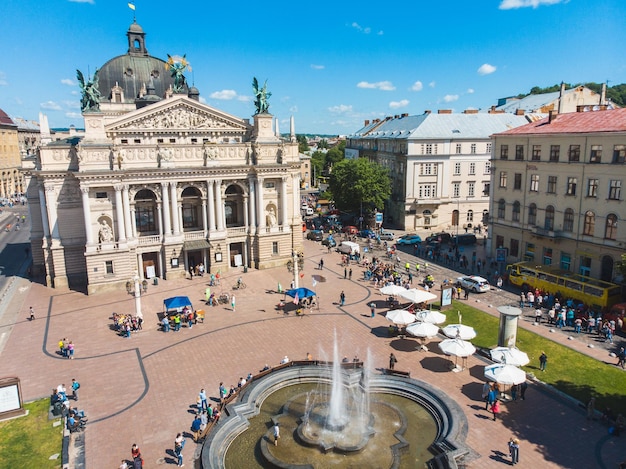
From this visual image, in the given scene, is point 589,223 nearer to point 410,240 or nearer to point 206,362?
point 410,240

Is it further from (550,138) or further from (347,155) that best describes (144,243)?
(347,155)

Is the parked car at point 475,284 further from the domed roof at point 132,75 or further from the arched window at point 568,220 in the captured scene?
the domed roof at point 132,75

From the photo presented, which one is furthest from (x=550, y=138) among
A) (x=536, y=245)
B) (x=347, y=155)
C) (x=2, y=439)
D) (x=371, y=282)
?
(x=347, y=155)

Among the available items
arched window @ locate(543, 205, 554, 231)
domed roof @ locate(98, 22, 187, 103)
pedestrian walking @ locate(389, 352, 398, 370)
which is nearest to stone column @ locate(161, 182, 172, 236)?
domed roof @ locate(98, 22, 187, 103)

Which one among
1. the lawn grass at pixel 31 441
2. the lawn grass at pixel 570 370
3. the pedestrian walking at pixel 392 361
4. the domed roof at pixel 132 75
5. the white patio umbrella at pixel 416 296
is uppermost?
the domed roof at pixel 132 75

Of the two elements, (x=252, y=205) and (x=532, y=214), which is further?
(x=252, y=205)

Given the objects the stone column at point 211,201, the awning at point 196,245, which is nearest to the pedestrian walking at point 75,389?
the awning at point 196,245

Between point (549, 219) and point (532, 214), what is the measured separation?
242 centimetres

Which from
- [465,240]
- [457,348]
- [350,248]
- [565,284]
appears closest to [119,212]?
[350,248]

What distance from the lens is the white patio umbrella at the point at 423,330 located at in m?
→ 32.7

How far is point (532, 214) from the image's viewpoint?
2024 inches

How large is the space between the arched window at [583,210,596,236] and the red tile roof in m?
7.75

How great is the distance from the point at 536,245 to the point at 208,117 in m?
41.6

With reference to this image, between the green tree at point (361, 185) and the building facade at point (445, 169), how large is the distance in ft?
11.0
